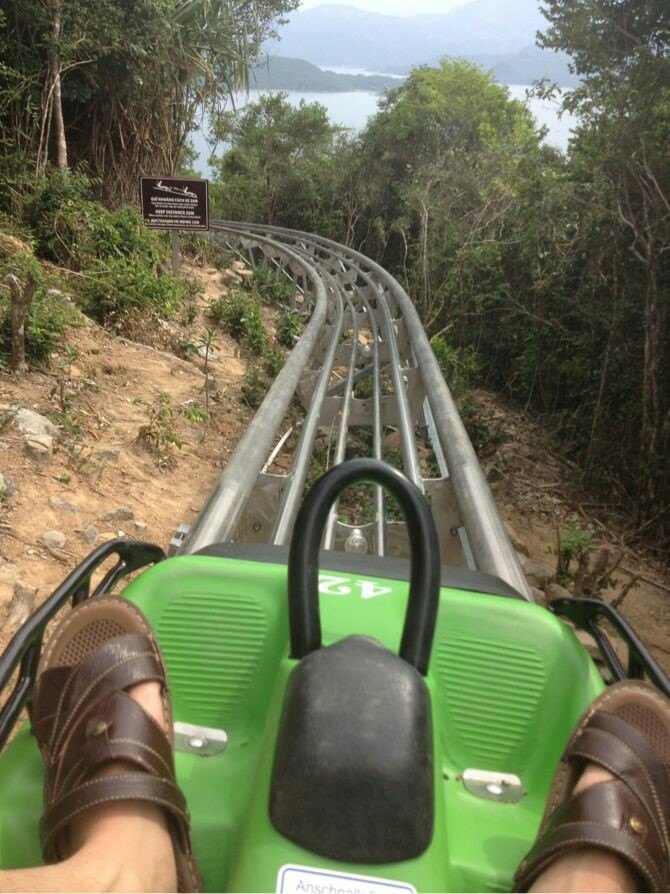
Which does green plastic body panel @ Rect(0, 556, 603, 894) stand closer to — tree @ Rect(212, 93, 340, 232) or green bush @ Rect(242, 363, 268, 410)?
green bush @ Rect(242, 363, 268, 410)

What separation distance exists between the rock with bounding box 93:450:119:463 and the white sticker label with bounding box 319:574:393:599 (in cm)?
230

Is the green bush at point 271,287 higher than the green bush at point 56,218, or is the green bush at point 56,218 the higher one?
the green bush at point 56,218

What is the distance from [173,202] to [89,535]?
14.9ft

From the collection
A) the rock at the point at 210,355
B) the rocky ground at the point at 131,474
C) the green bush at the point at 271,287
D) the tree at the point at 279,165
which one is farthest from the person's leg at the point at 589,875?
the tree at the point at 279,165

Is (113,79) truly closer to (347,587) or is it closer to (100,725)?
(347,587)

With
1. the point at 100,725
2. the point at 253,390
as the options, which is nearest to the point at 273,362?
the point at 253,390

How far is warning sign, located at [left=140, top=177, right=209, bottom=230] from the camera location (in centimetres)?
639

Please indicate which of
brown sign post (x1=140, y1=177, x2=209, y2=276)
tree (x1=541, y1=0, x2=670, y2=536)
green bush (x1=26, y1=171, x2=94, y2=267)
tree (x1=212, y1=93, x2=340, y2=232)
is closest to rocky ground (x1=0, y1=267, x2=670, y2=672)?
tree (x1=541, y1=0, x2=670, y2=536)

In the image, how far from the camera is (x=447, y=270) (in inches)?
429

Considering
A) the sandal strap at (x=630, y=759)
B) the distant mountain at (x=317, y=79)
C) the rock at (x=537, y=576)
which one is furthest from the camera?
the distant mountain at (x=317, y=79)

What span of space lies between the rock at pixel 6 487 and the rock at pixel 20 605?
534 mm

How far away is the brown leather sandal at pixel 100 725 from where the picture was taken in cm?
95

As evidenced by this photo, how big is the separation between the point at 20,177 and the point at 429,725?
6659 millimetres

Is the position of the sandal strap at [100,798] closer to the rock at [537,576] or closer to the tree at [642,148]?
the rock at [537,576]
